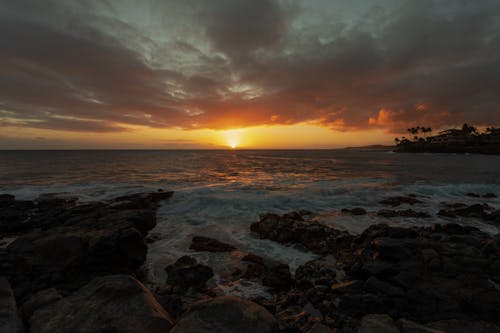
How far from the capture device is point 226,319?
13.0 feet

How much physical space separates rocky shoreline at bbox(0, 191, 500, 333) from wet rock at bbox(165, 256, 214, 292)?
38mm

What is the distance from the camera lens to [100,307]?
409 cm

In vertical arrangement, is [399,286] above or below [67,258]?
below

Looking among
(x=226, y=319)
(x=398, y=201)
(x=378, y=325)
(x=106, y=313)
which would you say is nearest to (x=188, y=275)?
(x=106, y=313)

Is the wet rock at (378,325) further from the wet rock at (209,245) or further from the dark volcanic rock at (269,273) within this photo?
the wet rock at (209,245)

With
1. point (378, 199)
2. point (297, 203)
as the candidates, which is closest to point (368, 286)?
point (297, 203)

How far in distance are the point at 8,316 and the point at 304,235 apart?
394 inches

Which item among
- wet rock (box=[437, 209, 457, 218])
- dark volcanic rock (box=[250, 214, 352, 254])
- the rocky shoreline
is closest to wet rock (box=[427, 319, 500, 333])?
the rocky shoreline

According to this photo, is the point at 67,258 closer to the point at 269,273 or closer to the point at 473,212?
the point at 269,273

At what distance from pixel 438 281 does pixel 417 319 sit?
183 centimetres

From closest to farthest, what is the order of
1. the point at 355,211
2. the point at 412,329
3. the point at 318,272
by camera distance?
the point at 412,329, the point at 318,272, the point at 355,211

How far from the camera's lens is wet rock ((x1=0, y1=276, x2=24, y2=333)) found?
3756 millimetres

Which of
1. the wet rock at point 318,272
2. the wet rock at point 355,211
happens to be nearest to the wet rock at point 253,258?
the wet rock at point 318,272

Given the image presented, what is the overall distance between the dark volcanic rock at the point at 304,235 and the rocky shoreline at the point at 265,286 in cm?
8
